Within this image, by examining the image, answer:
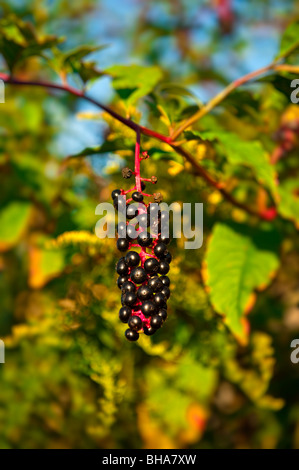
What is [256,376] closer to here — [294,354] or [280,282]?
[294,354]

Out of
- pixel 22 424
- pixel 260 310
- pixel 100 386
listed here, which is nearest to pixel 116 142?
pixel 100 386

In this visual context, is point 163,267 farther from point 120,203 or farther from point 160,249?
point 120,203

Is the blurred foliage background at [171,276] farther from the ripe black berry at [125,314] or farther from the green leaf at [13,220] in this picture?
the ripe black berry at [125,314]

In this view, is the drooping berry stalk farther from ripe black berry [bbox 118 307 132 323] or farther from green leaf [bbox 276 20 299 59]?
green leaf [bbox 276 20 299 59]

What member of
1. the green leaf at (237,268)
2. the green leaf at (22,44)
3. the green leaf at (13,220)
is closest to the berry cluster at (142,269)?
the green leaf at (237,268)

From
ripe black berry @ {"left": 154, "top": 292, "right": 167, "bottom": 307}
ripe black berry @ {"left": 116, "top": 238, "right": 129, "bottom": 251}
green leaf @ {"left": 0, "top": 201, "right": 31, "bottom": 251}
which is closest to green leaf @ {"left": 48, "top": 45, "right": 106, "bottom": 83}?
ripe black berry @ {"left": 116, "top": 238, "right": 129, "bottom": 251}

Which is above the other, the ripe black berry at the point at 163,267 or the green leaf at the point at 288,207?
the green leaf at the point at 288,207

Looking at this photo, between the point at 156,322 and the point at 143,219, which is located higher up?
the point at 143,219

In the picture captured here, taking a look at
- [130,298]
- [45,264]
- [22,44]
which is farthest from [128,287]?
[45,264]
